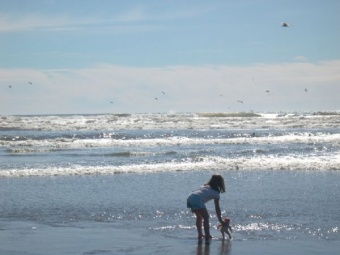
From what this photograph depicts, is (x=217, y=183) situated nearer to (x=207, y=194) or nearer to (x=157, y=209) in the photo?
(x=207, y=194)

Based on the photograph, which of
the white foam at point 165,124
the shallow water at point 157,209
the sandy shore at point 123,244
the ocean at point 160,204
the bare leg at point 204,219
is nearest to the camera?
the sandy shore at point 123,244

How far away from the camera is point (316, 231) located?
1059cm

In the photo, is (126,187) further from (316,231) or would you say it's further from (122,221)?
(316,231)

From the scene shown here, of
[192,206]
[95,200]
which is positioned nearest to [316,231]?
[192,206]

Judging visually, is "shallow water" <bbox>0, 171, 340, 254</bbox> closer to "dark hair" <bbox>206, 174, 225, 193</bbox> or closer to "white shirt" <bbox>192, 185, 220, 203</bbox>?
"white shirt" <bbox>192, 185, 220, 203</bbox>

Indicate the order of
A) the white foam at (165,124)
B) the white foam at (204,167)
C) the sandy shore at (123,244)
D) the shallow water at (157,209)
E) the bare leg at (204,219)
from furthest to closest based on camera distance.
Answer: the white foam at (165,124) < the white foam at (204,167) < the shallow water at (157,209) < the bare leg at (204,219) < the sandy shore at (123,244)

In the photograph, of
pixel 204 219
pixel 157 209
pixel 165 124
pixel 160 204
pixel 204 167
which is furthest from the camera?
pixel 165 124

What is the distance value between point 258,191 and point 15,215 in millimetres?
6768

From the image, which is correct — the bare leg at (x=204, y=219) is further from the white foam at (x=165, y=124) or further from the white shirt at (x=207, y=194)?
the white foam at (x=165, y=124)

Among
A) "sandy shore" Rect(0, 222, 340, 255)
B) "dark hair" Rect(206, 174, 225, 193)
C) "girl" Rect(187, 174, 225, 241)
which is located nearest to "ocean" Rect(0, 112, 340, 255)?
"sandy shore" Rect(0, 222, 340, 255)

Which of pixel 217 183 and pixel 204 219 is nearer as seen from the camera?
pixel 217 183

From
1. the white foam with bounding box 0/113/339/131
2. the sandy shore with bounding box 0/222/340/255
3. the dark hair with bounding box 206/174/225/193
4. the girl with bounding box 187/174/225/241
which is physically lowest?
the sandy shore with bounding box 0/222/340/255

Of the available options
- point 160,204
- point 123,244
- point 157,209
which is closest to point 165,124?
point 160,204

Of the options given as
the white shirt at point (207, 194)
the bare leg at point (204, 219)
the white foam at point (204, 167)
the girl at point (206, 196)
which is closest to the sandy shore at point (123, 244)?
the bare leg at point (204, 219)
